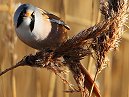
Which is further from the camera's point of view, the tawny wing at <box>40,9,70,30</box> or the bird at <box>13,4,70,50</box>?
the tawny wing at <box>40,9,70,30</box>

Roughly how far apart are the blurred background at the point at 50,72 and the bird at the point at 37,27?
0.08 m

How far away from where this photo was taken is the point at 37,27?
1656 mm

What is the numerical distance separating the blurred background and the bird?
0.08m

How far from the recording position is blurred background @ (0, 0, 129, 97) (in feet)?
6.04

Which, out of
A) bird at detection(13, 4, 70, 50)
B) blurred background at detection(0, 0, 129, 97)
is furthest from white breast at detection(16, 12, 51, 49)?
blurred background at detection(0, 0, 129, 97)

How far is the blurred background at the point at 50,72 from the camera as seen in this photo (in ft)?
6.04

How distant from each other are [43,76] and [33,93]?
0.17 m

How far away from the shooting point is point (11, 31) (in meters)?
1.81

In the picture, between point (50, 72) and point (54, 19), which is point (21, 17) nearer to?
point (54, 19)

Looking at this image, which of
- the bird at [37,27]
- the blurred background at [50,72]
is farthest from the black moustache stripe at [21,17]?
the blurred background at [50,72]

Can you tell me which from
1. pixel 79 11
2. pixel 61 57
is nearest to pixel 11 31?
pixel 61 57

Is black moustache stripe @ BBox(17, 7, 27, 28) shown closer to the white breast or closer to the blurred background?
the white breast

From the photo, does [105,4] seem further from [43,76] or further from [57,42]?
[43,76]

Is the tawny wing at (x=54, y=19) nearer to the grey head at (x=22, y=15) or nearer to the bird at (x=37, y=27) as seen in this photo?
the bird at (x=37, y=27)
